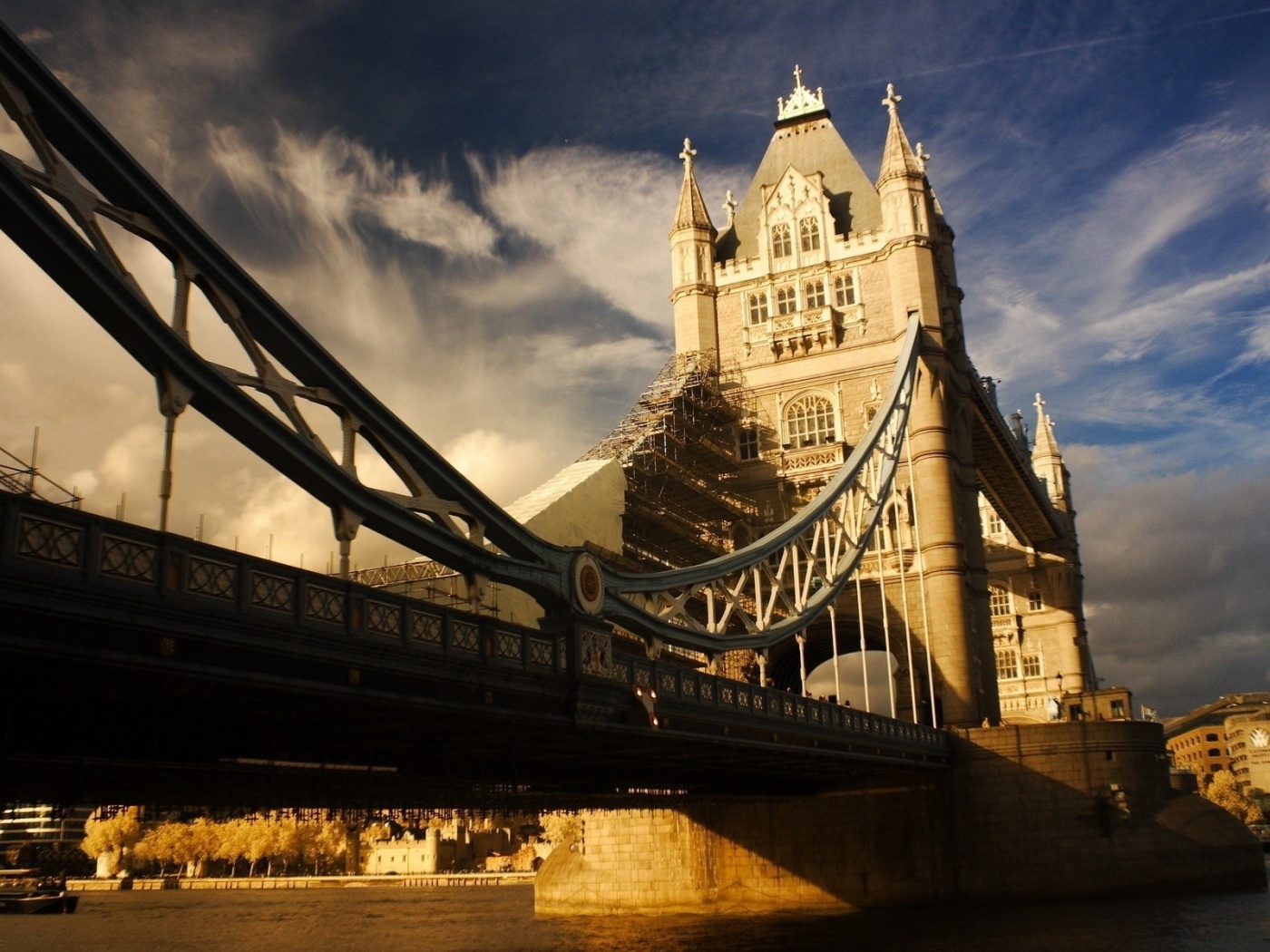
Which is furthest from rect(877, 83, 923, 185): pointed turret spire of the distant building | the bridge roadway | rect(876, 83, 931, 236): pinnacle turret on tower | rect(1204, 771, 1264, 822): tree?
the distant building

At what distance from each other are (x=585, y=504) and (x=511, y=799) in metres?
15.7

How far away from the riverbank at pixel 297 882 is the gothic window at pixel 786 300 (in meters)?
46.5

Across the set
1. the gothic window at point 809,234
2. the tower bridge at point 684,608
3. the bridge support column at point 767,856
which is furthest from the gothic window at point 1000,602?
the bridge support column at point 767,856

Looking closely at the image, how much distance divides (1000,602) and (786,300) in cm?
2340

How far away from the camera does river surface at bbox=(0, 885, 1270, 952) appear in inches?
1368

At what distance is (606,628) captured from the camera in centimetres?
2552

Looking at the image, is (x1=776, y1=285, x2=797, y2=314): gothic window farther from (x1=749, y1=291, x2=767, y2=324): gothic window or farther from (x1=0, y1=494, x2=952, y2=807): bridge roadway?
(x1=0, y1=494, x2=952, y2=807): bridge roadway

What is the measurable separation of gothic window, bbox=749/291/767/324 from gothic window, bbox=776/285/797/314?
0.61 meters

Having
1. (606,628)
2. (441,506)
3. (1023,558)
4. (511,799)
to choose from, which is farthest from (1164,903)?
(1023,558)

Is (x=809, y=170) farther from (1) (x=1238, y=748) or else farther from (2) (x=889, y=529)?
(1) (x=1238, y=748)

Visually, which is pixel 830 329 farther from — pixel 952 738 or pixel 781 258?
pixel 952 738

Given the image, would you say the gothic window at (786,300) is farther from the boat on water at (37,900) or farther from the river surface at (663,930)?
the boat on water at (37,900)

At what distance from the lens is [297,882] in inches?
4090

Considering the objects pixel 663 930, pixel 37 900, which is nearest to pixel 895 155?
pixel 663 930
